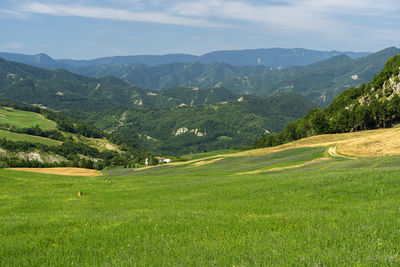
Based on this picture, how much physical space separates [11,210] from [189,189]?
598 inches

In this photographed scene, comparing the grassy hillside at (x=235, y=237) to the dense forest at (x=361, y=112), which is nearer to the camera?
the grassy hillside at (x=235, y=237)

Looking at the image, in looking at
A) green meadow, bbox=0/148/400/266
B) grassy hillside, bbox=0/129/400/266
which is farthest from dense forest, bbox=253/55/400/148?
green meadow, bbox=0/148/400/266

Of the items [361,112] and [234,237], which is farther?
[361,112]

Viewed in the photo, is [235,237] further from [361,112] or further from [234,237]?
[361,112]

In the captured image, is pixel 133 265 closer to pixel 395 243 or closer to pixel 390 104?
pixel 395 243

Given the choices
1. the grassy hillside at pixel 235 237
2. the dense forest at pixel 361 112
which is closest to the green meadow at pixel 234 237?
the grassy hillside at pixel 235 237

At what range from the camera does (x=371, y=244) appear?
8586mm

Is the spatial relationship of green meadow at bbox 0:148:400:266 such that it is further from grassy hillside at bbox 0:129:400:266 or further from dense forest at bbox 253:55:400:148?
dense forest at bbox 253:55:400:148

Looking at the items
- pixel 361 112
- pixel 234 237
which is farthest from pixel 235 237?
pixel 361 112

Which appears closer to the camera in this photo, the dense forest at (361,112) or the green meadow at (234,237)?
the green meadow at (234,237)

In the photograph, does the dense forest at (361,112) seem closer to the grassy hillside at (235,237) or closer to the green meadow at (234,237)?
the grassy hillside at (235,237)

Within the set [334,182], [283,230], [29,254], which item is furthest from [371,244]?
[334,182]

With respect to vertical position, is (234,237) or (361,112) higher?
(234,237)

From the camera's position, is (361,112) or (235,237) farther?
(361,112)
